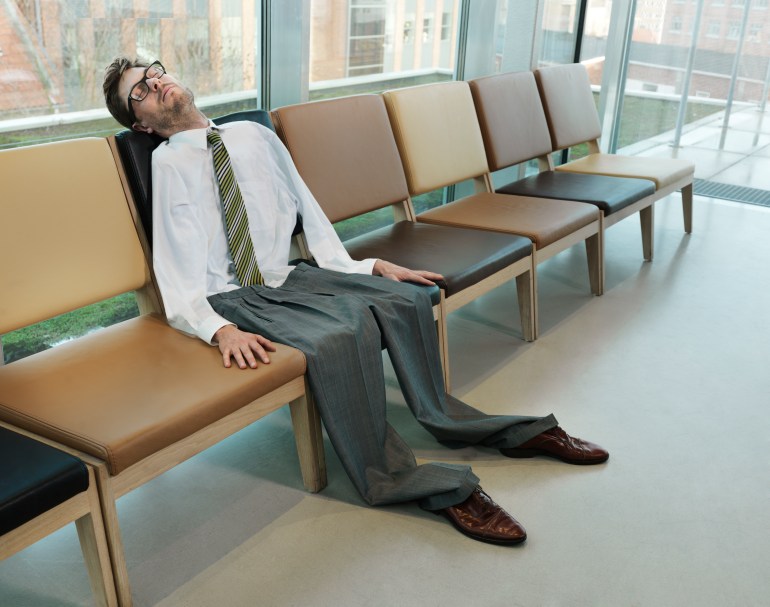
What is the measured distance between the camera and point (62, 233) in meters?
2.03

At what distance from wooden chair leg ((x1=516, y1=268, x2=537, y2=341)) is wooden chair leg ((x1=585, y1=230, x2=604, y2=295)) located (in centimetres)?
60

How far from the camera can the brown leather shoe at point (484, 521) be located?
1971 mm

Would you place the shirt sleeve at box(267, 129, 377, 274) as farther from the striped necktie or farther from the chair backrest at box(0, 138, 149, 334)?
the chair backrest at box(0, 138, 149, 334)

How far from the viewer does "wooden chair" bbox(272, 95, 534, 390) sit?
8.73ft

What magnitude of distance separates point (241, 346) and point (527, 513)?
84 centimetres

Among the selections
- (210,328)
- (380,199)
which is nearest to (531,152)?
(380,199)

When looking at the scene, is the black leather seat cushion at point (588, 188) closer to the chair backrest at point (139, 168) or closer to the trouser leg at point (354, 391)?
the trouser leg at point (354, 391)

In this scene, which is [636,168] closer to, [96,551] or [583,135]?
[583,135]

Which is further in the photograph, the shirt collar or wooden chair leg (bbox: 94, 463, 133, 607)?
the shirt collar

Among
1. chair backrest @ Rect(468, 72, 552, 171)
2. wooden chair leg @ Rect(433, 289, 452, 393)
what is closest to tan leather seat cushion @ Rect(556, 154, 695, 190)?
chair backrest @ Rect(468, 72, 552, 171)

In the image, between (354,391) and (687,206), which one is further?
(687,206)

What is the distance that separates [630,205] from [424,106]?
111cm

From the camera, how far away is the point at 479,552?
1.95m


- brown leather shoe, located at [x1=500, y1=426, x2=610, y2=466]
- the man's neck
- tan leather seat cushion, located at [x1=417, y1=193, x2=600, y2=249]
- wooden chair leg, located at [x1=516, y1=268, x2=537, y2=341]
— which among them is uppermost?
the man's neck
